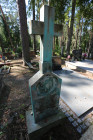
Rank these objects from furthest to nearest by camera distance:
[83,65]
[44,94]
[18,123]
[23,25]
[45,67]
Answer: [83,65], [23,25], [18,123], [44,94], [45,67]

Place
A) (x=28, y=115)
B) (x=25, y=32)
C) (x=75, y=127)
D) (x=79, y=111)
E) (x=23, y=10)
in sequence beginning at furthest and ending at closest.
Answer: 1. (x=25, y=32)
2. (x=23, y=10)
3. (x=79, y=111)
4. (x=28, y=115)
5. (x=75, y=127)

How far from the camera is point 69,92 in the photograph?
10.9 feet

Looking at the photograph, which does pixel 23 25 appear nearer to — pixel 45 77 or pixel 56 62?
pixel 56 62

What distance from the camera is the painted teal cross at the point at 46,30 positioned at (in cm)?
136

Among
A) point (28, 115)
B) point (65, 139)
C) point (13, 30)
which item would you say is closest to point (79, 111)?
point (65, 139)

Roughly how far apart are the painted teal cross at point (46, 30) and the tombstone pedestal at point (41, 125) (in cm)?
126

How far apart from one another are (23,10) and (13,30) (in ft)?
44.1

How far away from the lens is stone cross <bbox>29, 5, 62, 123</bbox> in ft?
4.56

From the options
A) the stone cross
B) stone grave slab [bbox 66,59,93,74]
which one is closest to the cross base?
the stone cross

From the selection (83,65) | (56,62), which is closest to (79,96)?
(56,62)

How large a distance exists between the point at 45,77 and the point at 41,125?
115cm

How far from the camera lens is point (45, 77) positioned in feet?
5.54

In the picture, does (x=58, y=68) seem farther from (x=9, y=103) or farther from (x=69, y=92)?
(x=9, y=103)

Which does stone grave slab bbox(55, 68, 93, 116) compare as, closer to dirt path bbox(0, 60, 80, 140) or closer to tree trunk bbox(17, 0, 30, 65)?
dirt path bbox(0, 60, 80, 140)
